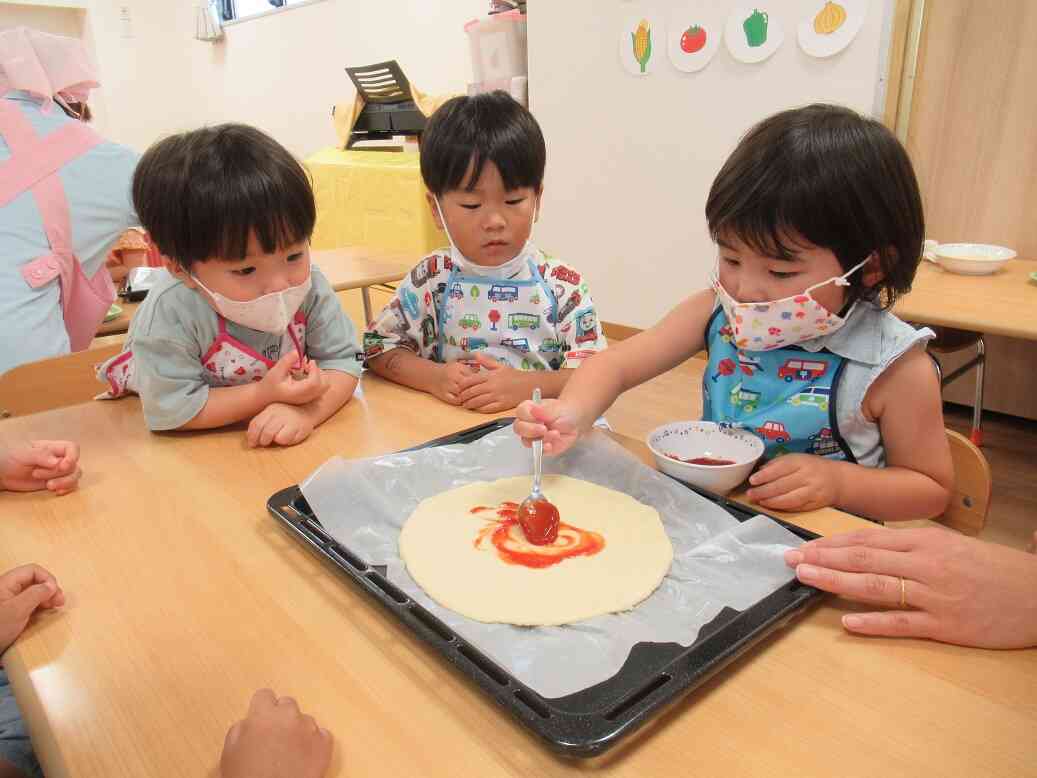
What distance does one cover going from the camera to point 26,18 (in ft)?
19.0

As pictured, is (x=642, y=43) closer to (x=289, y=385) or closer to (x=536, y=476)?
(x=289, y=385)

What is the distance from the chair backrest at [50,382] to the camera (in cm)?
142

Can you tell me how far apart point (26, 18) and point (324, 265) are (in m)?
5.34

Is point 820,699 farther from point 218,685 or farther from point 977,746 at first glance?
point 218,685

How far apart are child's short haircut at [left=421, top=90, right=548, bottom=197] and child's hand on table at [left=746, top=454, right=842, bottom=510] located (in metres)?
0.71

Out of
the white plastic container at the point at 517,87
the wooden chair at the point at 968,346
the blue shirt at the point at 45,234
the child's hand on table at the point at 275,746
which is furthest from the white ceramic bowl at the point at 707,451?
the white plastic container at the point at 517,87

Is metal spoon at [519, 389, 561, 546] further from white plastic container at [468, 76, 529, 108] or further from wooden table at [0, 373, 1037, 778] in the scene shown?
white plastic container at [468, 76, 529, 108]

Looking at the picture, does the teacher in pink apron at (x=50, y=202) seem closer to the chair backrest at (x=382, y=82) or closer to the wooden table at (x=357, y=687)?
the wooden table at (x=357, y=687)

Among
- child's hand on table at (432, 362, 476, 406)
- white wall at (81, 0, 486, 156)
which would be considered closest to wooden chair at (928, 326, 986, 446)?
child's hand on table at (432, 362, 476, 406)

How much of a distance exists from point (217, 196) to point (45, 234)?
1.06 metres

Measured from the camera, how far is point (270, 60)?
5.60 m

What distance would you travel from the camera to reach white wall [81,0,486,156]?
4.29 meters

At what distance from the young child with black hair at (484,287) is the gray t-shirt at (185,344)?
0.36 feet

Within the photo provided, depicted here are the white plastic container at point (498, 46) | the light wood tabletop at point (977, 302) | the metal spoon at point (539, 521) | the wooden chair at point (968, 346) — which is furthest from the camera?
the white plastic container at point (498, 46)
